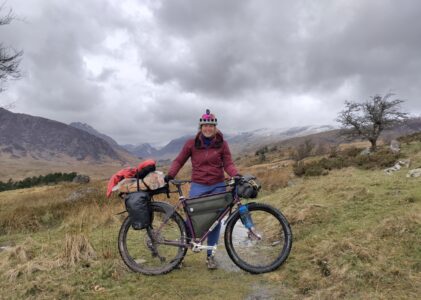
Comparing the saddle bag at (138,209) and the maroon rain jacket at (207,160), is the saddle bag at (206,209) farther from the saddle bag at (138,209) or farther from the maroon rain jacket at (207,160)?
the saddle bag at (138,209)

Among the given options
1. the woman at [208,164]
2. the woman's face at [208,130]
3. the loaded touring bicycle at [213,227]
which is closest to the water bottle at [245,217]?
the loaded touring bicycle at [213,227]

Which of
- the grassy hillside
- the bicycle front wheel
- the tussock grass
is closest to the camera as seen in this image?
the grassy hillside

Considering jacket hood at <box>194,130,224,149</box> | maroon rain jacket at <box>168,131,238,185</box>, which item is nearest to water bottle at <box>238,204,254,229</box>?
maroon rain jacket at <box>168,131,238,185</box>

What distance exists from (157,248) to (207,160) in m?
1.84

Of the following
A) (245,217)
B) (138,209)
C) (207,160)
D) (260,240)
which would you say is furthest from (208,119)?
(260,240)

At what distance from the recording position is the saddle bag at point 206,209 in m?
5.93

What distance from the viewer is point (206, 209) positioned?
5.95 meters

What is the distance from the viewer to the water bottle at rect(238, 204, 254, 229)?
5770 mm

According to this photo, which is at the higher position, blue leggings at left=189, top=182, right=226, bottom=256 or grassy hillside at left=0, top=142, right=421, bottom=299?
blue leggings at left=189, top=182, right=226, bottom=256

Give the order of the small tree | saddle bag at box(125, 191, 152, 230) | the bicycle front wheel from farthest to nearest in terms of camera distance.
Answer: the small tree
saddle bag at box(125, 191, 152, 230)
the bicycle front wheel

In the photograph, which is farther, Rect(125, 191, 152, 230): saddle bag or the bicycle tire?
the bicycle tire

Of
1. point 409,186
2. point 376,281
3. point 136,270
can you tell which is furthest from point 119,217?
point 409,186

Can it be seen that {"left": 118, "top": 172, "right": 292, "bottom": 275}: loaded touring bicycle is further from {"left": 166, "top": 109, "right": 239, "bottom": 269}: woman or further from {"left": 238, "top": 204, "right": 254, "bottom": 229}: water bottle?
{"left": 166, "top": 109, "right": 239, "bottom": 269}: woman

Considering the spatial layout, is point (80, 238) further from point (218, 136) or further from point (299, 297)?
point (299, 297)
